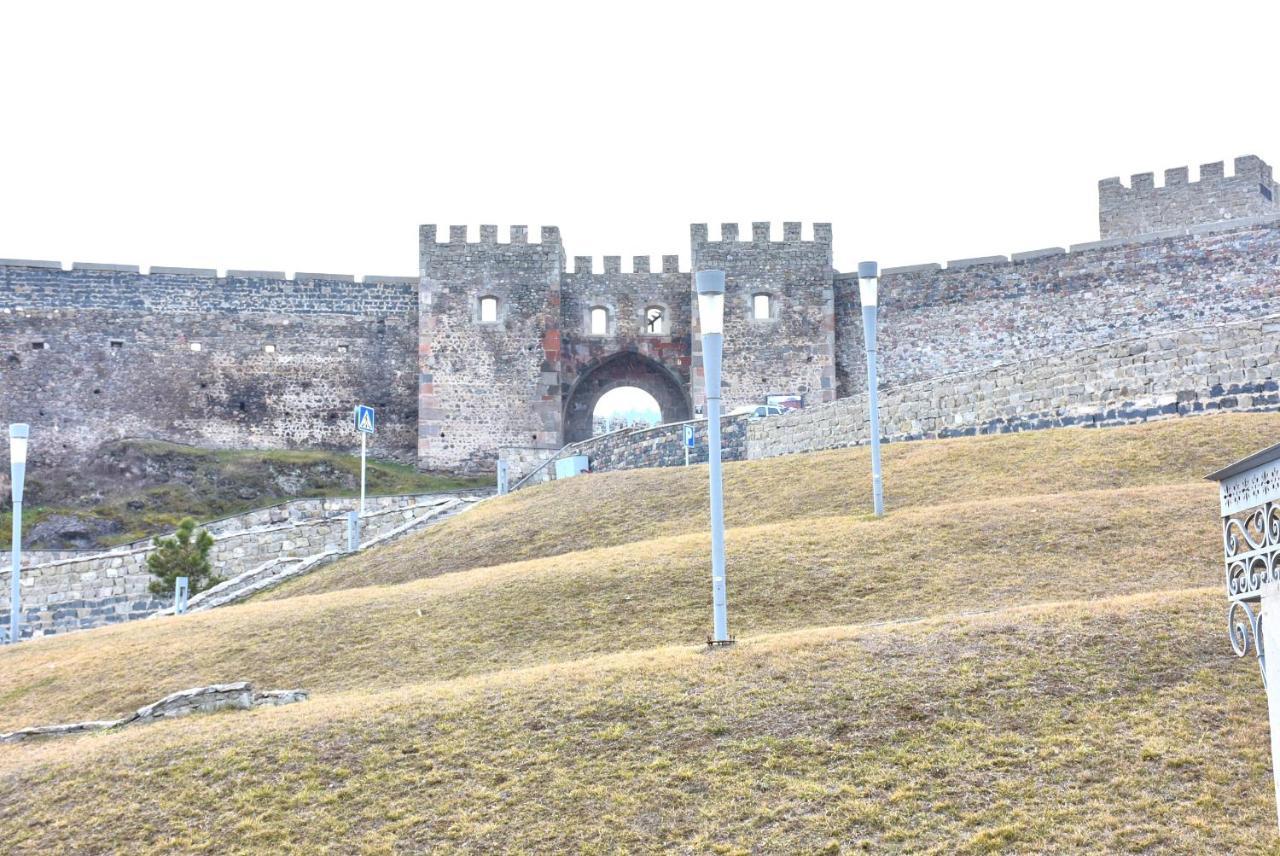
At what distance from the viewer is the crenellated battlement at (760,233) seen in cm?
4244

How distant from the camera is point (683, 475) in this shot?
2794 centimetres

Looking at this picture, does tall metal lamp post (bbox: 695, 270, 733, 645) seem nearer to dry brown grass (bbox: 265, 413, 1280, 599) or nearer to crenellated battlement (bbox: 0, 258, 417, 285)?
dry brown grass (bbox: 265, 413, 1280, 599)

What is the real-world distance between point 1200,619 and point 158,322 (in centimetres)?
3329

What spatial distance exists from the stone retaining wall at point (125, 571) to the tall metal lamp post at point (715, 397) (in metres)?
14.6

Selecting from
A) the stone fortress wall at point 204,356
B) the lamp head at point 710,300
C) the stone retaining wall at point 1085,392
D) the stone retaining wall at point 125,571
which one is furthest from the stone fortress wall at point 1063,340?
the lamp head at point 710,300

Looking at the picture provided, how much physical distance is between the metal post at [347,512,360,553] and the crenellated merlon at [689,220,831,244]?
16.6 m

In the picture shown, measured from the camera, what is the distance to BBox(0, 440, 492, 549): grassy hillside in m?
38.2

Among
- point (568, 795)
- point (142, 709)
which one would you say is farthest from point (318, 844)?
point (142, 709)

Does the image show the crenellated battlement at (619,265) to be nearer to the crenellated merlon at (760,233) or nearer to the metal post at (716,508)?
the crenellated merlon at (760,233)

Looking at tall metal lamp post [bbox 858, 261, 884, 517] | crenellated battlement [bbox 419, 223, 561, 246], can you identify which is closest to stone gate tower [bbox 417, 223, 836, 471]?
crenellated battlement [bbox 419, 223, 561, 246]

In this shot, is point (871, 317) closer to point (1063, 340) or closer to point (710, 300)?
point (710, 300)

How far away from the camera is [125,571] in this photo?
3058 centimetres

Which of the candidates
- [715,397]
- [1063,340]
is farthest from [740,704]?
[1063,340]

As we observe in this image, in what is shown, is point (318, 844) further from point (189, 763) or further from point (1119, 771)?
point (1119, 771)
